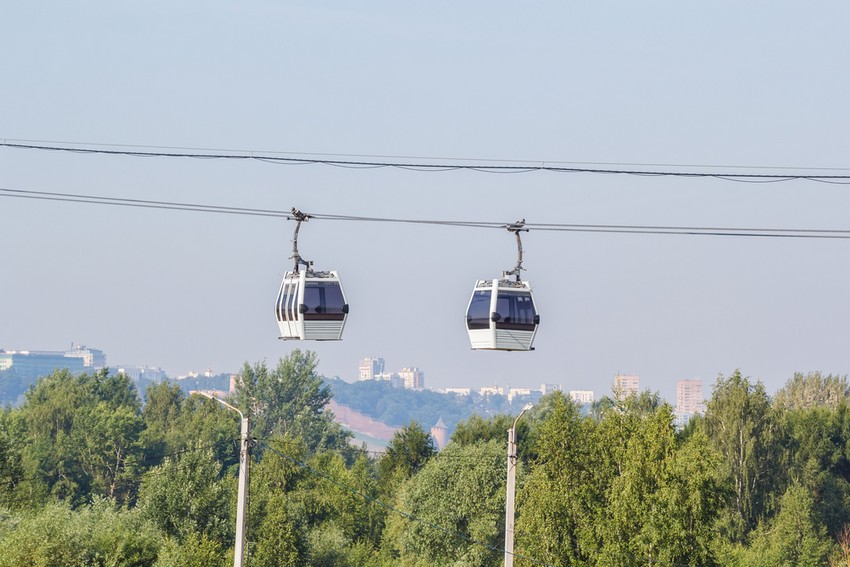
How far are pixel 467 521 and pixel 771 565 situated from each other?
18389 millimetres

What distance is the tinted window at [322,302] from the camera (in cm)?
3019

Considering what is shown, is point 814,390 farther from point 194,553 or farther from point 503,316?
point 503,316

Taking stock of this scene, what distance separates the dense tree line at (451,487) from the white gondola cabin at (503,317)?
23224 millimetres

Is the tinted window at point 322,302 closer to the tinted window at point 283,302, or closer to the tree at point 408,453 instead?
the tinted window at point 283,302

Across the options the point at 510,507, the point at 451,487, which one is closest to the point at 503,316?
the point at 510,507

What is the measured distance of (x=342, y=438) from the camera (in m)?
172

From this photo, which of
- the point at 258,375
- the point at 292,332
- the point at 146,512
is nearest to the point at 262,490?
the point at 146,512

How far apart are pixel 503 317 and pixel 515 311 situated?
33 centimetres

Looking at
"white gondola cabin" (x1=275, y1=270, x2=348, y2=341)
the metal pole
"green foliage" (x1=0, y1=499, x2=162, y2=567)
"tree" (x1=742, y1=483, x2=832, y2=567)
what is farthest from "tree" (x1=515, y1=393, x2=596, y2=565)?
"tree" (x1=742, y1=483, x2=832, y2=567)

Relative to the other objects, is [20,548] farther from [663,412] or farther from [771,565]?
[771,565]

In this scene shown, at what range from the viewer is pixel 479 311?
1188 inches

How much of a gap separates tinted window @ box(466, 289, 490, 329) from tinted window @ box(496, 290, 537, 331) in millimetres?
269

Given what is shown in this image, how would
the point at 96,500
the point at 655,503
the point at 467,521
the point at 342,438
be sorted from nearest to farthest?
the point at 655,503, the point at 96,500, the point at 467,521, the point at 342,438

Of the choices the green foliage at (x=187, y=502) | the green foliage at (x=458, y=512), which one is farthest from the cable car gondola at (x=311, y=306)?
the green foliage at (x=458, y=512)
